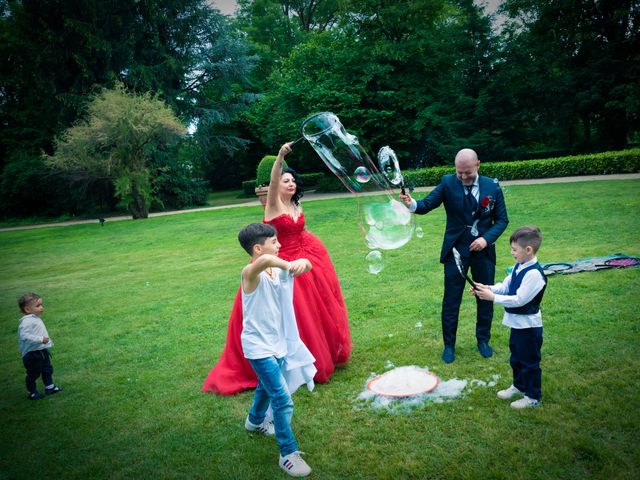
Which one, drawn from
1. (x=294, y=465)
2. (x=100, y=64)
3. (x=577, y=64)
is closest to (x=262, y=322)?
(x=294, y=465)

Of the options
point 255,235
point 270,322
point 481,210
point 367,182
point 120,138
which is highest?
point 120,138

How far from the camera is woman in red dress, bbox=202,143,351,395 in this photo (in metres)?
4.91

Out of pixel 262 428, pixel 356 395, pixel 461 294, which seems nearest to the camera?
pixel 262 428

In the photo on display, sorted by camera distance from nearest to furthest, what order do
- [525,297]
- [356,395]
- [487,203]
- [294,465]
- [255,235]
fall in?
[294,465], [255,235], [525,297], [356,395], [487,203]

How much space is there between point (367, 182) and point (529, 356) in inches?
97.5

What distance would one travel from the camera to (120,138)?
2627 centimetres

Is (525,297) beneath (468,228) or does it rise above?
beneath

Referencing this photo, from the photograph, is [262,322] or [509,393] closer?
[262,322]

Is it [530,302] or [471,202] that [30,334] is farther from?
[530,302]

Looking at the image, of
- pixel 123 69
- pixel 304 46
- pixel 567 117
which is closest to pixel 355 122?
pixel 304 46

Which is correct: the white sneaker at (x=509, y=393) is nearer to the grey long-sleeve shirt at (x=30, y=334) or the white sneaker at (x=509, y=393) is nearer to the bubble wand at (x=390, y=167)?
the bubble wand at (x=390, y=167)

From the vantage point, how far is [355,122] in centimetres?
3238

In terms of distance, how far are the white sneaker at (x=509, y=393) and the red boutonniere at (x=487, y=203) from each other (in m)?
1.86

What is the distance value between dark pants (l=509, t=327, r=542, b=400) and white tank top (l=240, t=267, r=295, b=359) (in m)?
2.01
